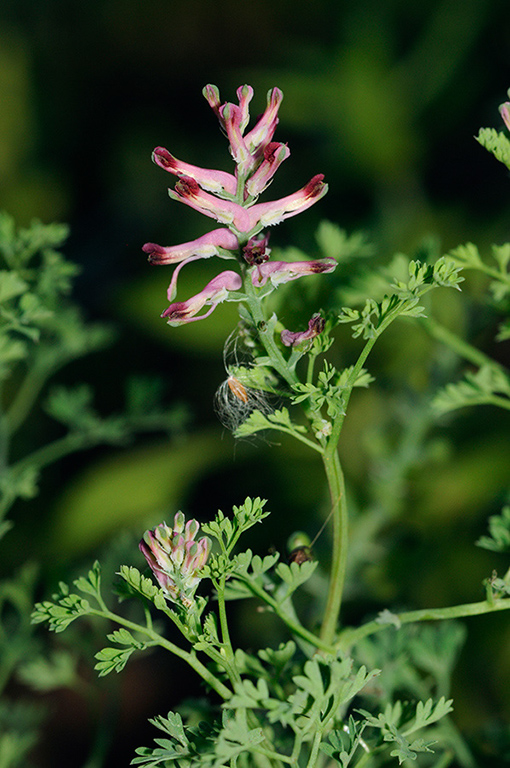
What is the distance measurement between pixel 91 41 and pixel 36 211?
0.80 meters

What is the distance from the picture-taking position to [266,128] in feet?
1.79

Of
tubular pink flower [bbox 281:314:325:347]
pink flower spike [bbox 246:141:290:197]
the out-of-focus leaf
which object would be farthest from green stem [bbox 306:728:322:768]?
the out-of-focus leaf

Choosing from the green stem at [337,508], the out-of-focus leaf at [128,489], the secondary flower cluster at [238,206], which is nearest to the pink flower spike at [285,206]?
the secondary flower cluster at [238,206]

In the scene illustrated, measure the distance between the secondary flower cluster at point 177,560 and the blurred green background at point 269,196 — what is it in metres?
0.44

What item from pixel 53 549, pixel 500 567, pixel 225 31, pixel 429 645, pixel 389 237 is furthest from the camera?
pixel 225 31

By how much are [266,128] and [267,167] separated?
0.16 feet

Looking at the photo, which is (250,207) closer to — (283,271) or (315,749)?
(283,271)

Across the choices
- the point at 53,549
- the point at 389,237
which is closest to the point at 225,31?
Answer: the point at 389,237

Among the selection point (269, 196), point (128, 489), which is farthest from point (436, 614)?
point (269, 196)

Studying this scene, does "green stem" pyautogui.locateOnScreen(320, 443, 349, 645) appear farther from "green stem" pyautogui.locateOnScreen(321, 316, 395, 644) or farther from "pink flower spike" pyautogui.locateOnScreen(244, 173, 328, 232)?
"pink flower spike" pyautogui.locateOnScreen(244, 173, 328, 232)

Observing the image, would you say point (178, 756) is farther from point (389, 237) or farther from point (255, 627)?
point (389, 237)

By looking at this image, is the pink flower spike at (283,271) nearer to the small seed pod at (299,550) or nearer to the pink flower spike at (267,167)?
the pink flower spike at (267,167)

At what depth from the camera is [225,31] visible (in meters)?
2.50

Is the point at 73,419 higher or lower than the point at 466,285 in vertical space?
lower
